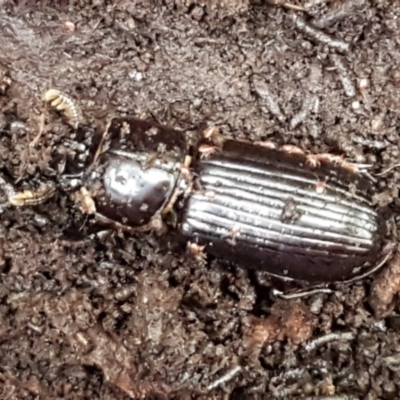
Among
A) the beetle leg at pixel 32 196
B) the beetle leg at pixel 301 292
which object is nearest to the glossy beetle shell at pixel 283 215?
the beetle leg at pixel 301 292

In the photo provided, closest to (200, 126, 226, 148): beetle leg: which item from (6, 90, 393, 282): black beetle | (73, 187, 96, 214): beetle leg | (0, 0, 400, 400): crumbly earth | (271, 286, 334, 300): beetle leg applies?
(6, 90, 393, 282): black beetle

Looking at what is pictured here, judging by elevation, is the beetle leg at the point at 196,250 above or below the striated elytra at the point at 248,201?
below

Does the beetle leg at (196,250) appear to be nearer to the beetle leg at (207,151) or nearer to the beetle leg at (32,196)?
the beetle leg at (207,151)

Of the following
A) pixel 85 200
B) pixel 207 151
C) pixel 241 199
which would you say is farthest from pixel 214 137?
pixel 85 200

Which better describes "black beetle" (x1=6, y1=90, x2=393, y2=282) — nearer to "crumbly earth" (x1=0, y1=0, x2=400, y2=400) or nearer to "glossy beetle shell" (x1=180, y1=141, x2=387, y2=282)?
"glossy beetle shell" (x1=180, y1=141, x2=387, y2=282)

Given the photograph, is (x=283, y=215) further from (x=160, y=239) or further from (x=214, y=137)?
(x=160, y=239)

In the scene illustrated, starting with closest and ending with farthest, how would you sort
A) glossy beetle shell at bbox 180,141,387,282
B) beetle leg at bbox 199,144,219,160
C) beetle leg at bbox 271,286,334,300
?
1. glossy beetle shell at bbox 180,141,387,282
2. beetle leg at bbox 199,144,219,160
3. beetle leg at bbox 271,286,334,300
